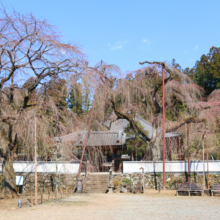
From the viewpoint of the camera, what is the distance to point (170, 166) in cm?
1631

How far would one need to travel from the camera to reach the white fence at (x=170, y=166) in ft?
52.5

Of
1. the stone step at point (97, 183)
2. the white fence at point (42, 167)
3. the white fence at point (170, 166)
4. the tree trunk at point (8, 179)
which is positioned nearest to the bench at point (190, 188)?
the white fence at point (170, 166)

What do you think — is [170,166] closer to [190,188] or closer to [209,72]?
[190,188]

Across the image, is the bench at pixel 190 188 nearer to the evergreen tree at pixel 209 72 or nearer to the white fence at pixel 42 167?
the white fence at pixel 42 167

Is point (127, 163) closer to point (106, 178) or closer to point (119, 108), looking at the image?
point (106, 178)

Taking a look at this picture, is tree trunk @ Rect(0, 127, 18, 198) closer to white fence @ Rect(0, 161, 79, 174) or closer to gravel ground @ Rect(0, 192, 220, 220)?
gravel ground @ Rect(0, 192, 220, 220)

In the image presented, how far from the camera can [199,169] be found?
1602 centimetres

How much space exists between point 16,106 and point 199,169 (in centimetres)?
1048

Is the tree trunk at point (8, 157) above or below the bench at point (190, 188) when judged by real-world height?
above

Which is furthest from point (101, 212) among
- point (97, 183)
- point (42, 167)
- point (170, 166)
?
point (42, 167)

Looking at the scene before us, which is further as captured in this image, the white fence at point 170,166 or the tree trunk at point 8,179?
the white fence at point 170,166

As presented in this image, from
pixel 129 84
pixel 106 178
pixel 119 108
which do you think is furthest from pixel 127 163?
pixel 129 84

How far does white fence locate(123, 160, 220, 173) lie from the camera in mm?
16016

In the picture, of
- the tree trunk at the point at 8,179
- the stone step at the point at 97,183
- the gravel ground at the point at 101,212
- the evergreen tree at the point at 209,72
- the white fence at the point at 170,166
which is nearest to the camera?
the gravel ground at the point at 101,212
